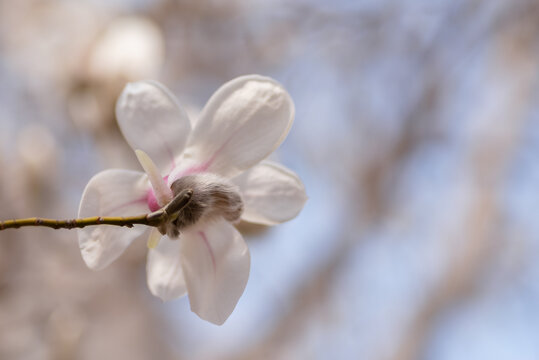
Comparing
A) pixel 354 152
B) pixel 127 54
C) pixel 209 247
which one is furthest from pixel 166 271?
pixel 354 152

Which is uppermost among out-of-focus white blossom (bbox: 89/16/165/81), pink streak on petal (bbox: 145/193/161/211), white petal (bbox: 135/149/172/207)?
white petal (bbox: 135/149/172/207)

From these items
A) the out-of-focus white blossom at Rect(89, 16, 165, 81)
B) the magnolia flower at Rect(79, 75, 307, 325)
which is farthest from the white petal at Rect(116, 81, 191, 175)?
the out-of-focus white blossom at Rect(89, 16, 165, 81)

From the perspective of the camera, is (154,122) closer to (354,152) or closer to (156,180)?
(156,180)

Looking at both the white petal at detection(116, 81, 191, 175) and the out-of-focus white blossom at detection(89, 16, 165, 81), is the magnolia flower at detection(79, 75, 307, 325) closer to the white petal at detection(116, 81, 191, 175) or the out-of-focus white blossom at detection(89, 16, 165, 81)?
the white petal at detection(116, 81, 191, 175)

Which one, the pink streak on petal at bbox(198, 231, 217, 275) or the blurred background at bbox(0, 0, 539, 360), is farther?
the blurred background at bbox(0, 0, 539, 360)

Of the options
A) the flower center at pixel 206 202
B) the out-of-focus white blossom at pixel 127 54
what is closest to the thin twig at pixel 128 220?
the flower center at pixel 206 202

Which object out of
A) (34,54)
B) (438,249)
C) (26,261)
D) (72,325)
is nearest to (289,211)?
(72,325)
